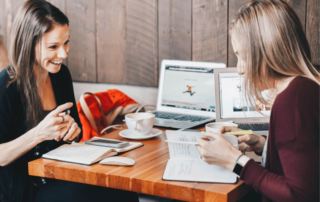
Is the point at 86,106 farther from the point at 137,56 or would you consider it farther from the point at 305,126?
the point at 305,126

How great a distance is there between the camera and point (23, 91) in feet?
6.34

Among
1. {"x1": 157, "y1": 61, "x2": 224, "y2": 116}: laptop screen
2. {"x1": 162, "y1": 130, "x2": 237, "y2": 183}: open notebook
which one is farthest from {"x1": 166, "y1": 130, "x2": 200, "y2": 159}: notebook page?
{"x1": 157, "y1": 61, "x2": 224, "y2": 116}: laptop screen

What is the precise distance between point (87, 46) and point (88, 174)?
1.38 meters

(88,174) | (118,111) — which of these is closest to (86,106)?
(118,111)

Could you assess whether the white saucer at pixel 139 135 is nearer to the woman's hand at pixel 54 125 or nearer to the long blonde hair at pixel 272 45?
the woman's hand at pixel 54 125

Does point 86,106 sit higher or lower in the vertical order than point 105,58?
lower

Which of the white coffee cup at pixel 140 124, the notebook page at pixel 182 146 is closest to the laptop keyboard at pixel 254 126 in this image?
the notebook page at pixel 182 146

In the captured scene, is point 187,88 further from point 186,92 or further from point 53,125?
point 53,125

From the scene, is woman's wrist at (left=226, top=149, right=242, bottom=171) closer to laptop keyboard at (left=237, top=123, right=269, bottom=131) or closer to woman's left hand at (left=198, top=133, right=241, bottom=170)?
woman's left hand at (left=198, top=133, right=241, bottom=170)

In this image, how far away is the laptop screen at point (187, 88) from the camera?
2371mm

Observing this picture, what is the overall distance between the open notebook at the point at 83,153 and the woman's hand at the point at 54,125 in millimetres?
55

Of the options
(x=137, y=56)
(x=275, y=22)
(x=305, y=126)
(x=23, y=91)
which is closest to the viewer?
(x=305, y=126)

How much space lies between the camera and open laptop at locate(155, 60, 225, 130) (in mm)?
2348

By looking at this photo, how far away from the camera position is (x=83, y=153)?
173cm
